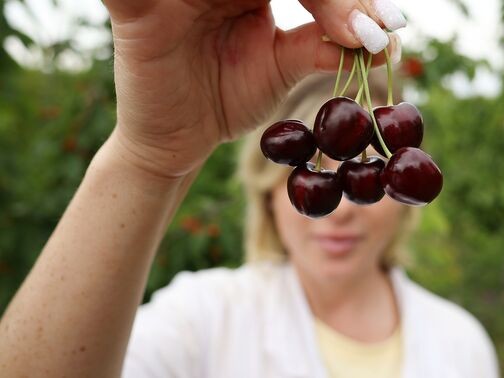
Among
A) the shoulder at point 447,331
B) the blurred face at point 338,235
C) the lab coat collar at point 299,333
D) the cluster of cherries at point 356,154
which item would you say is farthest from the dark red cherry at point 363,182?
the shoulder at point 447,331

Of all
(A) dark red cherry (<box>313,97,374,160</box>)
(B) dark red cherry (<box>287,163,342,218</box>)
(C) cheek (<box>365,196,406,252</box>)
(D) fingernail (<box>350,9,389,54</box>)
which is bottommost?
(C) cheek (<box>365,196,406,252</box>)

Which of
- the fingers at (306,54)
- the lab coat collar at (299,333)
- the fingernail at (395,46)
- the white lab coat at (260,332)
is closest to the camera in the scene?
the fingernail at (395,46)

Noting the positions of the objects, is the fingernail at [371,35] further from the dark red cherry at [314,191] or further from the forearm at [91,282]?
the forearm at [91,282]

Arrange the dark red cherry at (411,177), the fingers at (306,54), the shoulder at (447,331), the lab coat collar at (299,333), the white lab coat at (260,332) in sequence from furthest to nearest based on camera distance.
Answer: the shoulder at (447,331)
the lab coat collar at (299,333)
the white lab coat at (260,332)
the fingers at (306,54)
the dark red cherry at (411,177)

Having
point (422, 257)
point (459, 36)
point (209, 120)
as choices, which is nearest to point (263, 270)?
point (209, 120)

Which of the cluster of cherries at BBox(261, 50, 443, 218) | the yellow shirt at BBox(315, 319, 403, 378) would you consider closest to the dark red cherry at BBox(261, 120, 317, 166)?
the cluster of cherries at BBox(261, 50, 443, 218)

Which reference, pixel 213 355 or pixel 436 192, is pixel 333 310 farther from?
pixel 436 192

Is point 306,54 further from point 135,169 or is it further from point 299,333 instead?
point 299,333

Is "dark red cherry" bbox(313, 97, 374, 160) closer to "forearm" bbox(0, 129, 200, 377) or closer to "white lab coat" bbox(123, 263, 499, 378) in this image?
"forearm" bbox(0, 129, 200, 377)

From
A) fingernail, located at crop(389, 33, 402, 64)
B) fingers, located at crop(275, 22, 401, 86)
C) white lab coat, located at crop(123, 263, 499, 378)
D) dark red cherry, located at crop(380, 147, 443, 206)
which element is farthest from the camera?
white lab coat, located at crop(123, 263, 499, 378)
